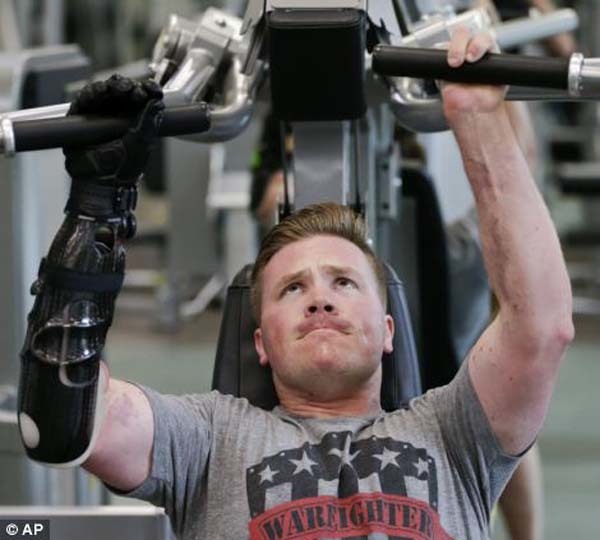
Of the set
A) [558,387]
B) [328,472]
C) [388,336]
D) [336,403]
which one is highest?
[558,387]

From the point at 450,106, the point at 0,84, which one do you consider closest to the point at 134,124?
the point at 450,106

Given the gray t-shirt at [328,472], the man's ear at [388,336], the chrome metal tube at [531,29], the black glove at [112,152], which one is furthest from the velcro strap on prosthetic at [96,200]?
the chrome metal tube at [531,29]

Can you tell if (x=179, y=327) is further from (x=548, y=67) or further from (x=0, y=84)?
(x=548, y=67)

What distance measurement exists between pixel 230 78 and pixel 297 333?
57 centimetres

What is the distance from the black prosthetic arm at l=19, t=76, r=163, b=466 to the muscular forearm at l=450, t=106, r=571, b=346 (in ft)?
1.44

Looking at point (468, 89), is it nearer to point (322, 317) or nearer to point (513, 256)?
point (513, 256)

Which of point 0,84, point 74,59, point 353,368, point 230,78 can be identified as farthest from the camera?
point 74,59

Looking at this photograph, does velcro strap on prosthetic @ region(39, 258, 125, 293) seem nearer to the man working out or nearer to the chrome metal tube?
the man working out

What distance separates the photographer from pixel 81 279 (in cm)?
184

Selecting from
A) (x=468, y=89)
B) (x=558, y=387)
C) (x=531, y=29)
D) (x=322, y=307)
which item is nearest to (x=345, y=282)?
(x=322, y=307)

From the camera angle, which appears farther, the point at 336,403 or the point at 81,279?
the point at 336,403

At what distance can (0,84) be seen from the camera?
3.33 metres

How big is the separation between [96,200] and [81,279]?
98 millimetres

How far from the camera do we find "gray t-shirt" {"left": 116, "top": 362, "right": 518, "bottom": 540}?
203cm
